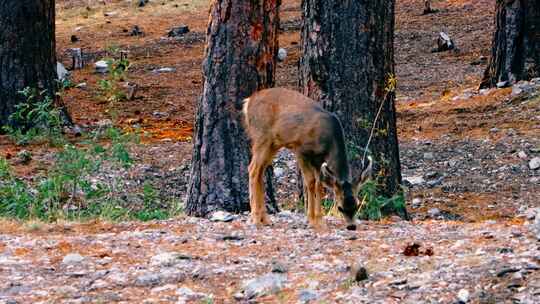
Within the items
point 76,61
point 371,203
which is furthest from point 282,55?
point 371,203

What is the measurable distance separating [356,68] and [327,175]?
2083mm

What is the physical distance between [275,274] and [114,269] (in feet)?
3.20

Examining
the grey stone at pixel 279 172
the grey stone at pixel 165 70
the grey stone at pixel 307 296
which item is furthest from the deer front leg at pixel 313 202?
the grey stone at pixel 165 70

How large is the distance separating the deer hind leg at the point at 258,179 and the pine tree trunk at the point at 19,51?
642cm

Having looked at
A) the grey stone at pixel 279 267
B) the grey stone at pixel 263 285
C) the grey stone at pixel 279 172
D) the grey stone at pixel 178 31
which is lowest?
the grey stone at pixel 178 31

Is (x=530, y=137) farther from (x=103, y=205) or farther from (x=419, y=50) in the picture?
(x=419, y=50)

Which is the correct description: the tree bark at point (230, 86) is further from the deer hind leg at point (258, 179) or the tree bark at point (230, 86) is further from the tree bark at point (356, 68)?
the deer hind leg at point (258, 179)

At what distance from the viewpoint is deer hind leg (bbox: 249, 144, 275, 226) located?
26.2ft

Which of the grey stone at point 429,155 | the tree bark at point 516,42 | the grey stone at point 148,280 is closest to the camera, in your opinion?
the grey stone at point 148,280

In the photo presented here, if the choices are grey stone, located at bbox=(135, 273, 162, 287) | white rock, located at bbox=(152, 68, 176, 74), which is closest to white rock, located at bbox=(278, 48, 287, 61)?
white rock, located at bbox=(152, 68, 176, 74)

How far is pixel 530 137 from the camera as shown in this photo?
12.9 meters

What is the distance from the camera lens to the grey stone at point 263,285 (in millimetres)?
5598

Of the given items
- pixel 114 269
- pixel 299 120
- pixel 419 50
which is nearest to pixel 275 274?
pixel 114 269

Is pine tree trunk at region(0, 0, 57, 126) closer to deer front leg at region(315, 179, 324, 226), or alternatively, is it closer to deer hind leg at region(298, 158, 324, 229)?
deer hind leg at region(298, 158, 324, 229)
